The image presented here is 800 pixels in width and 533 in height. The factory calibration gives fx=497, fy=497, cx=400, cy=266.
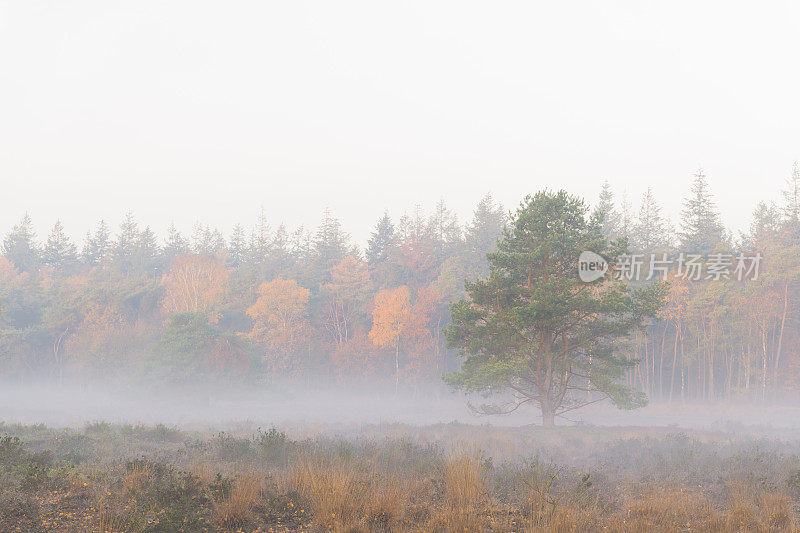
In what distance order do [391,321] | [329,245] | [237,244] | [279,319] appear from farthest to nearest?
[237,244] < [329,245] < [279,319] < [391,321]

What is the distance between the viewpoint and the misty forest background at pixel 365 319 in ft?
143

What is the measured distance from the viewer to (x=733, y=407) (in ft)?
136

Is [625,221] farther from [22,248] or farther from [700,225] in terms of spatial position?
[22,248]

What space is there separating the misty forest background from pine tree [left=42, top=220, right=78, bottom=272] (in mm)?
10403

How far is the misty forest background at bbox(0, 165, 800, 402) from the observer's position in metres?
43.7

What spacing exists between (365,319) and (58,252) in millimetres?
64862

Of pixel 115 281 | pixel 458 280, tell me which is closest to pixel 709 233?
pixel 458 280

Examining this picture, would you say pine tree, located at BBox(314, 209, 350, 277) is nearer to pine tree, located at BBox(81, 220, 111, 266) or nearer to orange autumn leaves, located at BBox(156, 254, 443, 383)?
orange autumn leaves, located at BBox(156, 254, 443, 383)

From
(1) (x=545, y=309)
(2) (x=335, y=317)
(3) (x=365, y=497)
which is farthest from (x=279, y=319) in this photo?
(3) (x=365, y=497)

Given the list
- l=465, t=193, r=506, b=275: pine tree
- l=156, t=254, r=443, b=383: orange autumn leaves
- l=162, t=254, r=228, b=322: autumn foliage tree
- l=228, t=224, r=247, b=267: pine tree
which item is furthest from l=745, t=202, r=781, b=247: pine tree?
l=228, t=224, r=247, b=267: pine tree

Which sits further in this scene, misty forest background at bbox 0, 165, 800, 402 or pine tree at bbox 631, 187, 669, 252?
pine tree at bbox 631, 187, 669, 252

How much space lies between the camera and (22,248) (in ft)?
290

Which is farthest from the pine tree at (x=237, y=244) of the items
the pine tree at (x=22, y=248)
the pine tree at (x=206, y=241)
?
the pine tree at (x=22, y=248)

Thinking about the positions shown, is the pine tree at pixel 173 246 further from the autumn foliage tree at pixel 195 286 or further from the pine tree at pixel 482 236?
the pine tree at pixel 482 236
